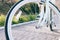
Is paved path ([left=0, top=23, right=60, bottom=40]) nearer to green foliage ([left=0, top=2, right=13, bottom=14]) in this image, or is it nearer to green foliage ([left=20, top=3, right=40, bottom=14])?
green foliage ([left=0, top=2, right=13, bottom=14])

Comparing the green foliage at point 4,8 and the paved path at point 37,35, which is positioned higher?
the green foliage at point 4,8

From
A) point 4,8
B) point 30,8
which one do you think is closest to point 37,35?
point 4,8

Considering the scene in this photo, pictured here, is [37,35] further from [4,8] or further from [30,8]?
[30,8]

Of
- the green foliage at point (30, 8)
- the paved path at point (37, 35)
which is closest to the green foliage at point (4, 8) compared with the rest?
the green foliage at point (30, 8)

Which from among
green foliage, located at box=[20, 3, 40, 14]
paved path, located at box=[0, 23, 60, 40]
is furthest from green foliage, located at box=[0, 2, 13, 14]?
paved path, located at box=[0, 23, 60, 40]

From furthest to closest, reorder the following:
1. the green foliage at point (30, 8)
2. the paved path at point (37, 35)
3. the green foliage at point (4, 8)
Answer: the green foliage at point (30, 8)
the green foliage at point (4, 8)
the paved path at point (37, 35)

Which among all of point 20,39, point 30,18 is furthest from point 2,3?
point 20,39

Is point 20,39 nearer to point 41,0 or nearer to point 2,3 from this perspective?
point 41,0

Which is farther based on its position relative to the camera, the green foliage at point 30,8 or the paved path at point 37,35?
the green foliage at point 30,8

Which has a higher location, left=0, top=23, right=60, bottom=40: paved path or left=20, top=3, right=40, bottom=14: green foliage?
left=20, top=3, right=40, bottom=14: green foliage

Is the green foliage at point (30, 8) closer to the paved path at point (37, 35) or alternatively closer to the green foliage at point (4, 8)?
the green foliage at point (4, 8)

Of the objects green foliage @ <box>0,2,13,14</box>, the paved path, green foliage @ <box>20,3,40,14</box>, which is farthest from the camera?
green foliage @ <box>20,3,40,14</box>

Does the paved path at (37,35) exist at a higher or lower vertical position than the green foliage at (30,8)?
lower

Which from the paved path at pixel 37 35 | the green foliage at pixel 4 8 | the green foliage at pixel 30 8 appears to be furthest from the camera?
the green foliage at pixel 30 8
